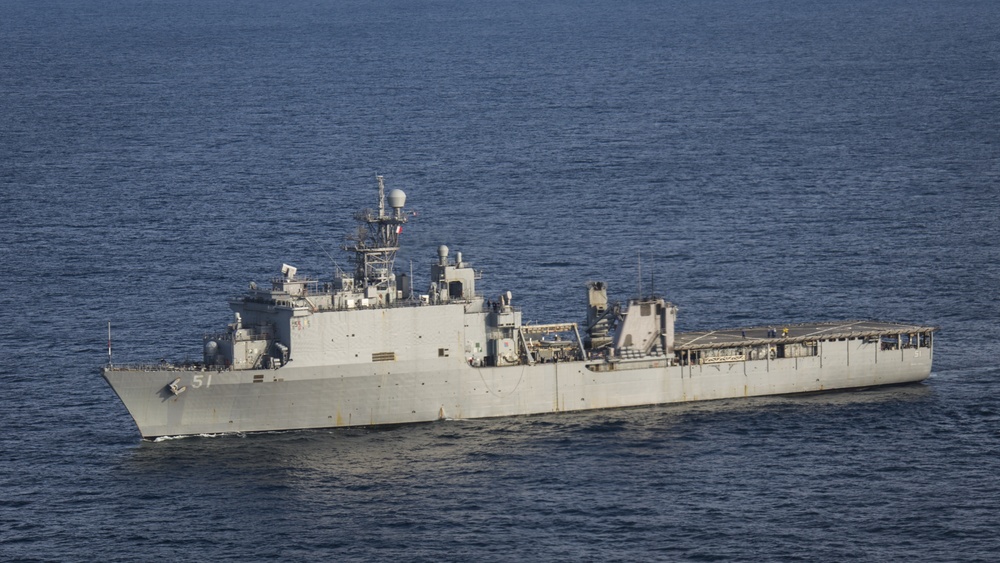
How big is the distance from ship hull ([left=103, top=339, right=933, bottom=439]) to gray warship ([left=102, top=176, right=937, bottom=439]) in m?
0.05

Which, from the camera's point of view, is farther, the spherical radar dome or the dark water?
the spherical radar dome

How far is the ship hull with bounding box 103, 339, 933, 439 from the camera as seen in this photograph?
Result: 287 feet

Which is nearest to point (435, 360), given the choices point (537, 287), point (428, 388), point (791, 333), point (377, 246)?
point (428, 388)

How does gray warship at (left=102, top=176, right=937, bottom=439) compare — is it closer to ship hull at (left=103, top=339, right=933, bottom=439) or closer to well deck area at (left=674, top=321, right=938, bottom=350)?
ship hull at (left=103, top=339, right=933, bottom=439)

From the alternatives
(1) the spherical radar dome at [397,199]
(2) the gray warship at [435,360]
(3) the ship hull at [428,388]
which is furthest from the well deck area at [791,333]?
(1) the spherical radar dome at [397,199]

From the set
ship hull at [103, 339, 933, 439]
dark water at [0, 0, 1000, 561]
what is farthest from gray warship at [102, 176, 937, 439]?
dark water at [0, 0, 1000, 561]

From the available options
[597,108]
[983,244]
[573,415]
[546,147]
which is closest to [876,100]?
[597,108]

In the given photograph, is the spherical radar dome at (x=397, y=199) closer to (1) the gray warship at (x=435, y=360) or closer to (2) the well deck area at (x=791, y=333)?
(1) the gray warship at (x=435, y=360)

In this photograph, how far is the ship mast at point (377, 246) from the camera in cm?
9225

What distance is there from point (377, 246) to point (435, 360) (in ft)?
23.0

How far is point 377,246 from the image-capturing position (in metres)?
92.8

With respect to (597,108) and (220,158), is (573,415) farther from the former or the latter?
(597,108)

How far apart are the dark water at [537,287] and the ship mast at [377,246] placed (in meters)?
8.14

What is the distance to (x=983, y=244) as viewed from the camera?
123m
